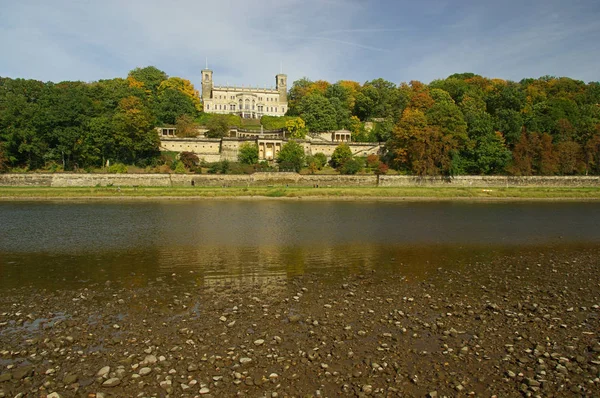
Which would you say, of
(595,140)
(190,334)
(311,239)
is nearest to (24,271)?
(190,334)

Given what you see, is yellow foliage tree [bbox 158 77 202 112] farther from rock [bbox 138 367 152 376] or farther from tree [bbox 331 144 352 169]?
rock [bbox 138 367 152 376]

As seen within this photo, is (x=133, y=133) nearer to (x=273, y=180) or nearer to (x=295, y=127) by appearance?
(x=273, y=180)

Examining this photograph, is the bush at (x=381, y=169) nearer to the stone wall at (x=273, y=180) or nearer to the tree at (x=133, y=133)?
the stone wall at (x=273, y=180)

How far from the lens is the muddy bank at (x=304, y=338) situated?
6238 mm

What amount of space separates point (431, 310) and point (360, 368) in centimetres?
359

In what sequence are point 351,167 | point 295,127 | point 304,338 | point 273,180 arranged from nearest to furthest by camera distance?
point 304,338, point 273,180, point 351,167, point 295,127

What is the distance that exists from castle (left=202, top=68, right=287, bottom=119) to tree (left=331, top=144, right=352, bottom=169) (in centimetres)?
4107

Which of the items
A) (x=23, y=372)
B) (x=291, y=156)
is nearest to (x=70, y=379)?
(x=23, y=372)

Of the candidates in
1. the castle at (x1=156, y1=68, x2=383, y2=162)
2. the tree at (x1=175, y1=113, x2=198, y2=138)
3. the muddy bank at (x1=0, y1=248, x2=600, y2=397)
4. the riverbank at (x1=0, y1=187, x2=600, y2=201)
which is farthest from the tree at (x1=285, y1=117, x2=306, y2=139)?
the muddy bank at (x1=0, y1=248, x2=600, y2=397)

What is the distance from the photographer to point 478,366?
685 centimetres

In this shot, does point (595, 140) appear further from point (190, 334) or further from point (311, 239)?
point (190, 334)

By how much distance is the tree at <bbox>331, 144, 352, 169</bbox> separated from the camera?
196 ft

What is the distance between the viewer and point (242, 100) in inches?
3824

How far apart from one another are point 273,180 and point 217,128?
2076 cm
